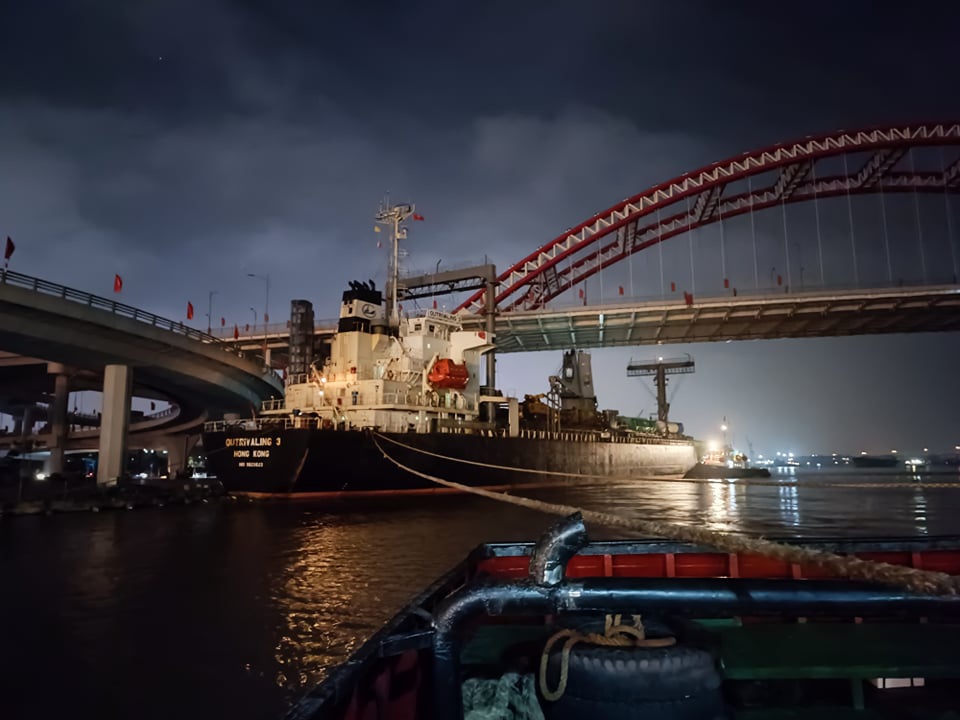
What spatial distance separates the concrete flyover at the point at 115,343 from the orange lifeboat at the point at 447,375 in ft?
51.5

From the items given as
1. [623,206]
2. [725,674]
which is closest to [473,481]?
[725,674]

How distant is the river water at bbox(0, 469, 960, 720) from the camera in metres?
6.67

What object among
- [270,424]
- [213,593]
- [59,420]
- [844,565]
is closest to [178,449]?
[59,420]

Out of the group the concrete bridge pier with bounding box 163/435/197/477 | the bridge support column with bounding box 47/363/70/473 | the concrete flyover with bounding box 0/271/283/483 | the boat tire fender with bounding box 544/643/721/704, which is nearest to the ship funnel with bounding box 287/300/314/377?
the concrete flyover with bounding box 0/271/283/483

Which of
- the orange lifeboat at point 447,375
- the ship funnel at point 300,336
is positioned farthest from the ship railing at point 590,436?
the ship funnel at point 300,336

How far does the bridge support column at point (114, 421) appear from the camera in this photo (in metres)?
33.7

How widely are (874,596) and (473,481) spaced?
110 ft

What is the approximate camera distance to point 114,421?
1331 inches

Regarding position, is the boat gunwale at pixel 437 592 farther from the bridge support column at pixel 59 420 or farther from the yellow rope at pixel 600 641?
the bridge support column at pixel 59 420

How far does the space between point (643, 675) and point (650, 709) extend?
0.58ft

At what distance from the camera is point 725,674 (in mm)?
4070

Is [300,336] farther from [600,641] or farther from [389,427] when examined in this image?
[600,641]

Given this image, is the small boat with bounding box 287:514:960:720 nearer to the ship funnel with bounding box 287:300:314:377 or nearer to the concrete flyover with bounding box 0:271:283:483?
the concrete flyover with bounding box 0:271:283:483

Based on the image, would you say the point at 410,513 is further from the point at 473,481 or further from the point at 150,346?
the point at 150,346
